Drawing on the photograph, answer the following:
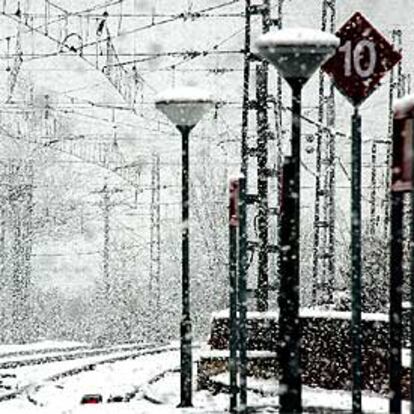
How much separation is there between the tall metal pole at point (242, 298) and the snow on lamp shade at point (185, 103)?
1.34m

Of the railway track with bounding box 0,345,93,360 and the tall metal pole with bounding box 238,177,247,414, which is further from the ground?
the tall metal pole with bounding box 238,177,247,414

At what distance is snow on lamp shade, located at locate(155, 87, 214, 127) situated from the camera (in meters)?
14.1

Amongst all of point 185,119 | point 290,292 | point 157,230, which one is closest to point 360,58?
point 290,292

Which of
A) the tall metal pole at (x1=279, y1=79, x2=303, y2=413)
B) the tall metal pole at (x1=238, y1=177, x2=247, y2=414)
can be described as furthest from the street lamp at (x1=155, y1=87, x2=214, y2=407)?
the tall metal pole at (x1=279, y1=79, x2=303, y2=413)

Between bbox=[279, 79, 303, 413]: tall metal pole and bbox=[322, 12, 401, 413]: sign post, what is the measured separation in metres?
0.53

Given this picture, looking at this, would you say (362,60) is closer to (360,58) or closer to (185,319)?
(360,58)

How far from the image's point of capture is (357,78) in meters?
10.2

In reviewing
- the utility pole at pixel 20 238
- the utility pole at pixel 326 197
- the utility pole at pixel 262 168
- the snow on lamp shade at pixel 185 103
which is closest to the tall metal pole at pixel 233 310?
the snow on lamp shade at pixel 185 103

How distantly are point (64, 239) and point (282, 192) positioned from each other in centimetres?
6130

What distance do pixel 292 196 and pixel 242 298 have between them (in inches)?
132

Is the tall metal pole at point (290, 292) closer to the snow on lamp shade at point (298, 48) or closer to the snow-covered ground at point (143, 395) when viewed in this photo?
the snow on lamp shade at point (298, 48)

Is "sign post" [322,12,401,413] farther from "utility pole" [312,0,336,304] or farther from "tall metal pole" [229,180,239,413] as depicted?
"utility pole" [312,0,336,304]

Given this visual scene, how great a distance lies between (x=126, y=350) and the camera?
121 ft

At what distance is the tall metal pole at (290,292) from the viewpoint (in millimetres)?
Answer: 9688
